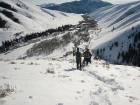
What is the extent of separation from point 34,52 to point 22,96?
13556 centimetres

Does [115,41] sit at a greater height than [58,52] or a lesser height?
greater

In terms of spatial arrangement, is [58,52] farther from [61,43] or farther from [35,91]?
[35,91]

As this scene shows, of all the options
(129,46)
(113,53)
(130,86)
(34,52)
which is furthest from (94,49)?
(130,86)

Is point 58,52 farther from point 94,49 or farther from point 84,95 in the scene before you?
point 84,95

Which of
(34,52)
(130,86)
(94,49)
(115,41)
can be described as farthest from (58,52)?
(130,86)

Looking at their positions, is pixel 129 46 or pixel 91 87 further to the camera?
pixel 129 46

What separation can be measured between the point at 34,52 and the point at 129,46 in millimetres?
92234

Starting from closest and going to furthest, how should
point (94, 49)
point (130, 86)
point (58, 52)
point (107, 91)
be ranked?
1. point (107, 91)
2. point (130, 86)
3. point (58, 52)
4. point (94, 49)

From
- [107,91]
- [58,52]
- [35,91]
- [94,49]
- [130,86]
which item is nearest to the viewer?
[35,91]

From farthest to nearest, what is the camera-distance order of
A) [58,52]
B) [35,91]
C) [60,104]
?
1. [58,52]
2. [35,91]
3. [60,104]

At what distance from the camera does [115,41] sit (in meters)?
158

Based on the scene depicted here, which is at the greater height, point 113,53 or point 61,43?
point 61,43

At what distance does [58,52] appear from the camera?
138 meters

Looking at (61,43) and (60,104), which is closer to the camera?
(60,104)
